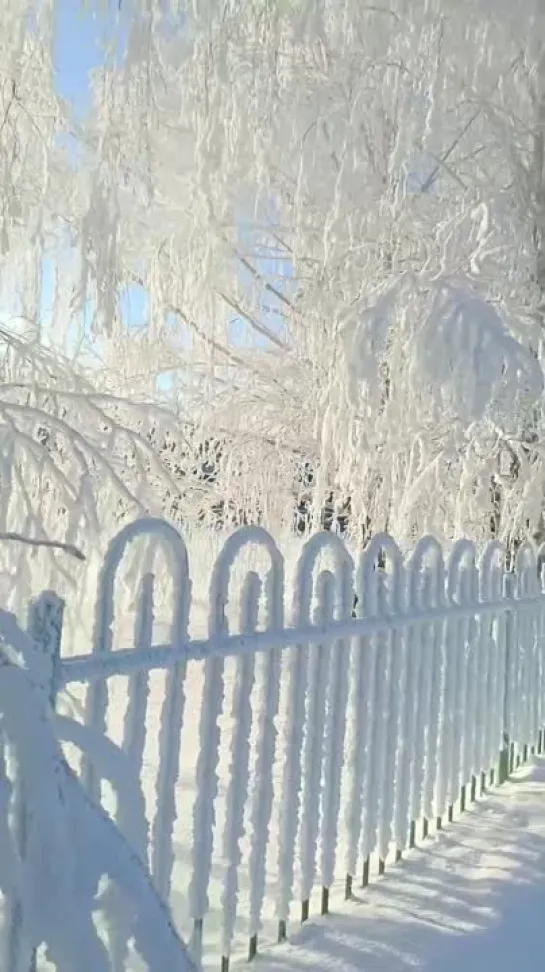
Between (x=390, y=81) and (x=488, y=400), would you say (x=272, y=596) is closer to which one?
(x=488, y=400)

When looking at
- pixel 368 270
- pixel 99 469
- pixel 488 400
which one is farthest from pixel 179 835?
pixel 368 270

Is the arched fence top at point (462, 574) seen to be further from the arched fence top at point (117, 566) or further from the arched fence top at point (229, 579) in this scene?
the arched fence top at point (117, 566)

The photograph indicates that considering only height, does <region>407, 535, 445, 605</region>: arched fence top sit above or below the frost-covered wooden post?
above

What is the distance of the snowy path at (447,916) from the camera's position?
2.90 meters

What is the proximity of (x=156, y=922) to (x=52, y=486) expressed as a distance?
356 cm

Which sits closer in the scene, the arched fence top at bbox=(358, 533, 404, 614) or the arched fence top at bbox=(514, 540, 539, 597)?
the arched fence top at bbox=(358, 533, 404, 614)

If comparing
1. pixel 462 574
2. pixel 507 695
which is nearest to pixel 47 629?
pixel 462 574

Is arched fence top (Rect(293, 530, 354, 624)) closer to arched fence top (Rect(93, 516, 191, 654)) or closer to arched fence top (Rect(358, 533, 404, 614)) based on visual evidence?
arched fence top (Rect(358, 533, 404, 614))

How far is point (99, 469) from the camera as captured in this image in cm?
498

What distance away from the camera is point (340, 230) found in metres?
7.06

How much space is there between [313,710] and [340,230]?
4.67 metres

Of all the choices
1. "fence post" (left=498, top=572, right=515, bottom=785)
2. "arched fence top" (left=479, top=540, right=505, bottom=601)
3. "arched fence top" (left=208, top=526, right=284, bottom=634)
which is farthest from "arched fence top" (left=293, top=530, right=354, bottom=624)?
"fence post" (left=498, top=572, right=515, bottom=785)

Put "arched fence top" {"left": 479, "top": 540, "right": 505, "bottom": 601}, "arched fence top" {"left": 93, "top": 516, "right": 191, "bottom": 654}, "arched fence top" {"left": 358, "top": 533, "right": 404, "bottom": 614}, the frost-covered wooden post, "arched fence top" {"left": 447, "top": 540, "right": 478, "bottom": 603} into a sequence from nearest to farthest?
the frost-covered wooden post → "arched fence top" {"left": 93, "top": 516, "right": 191, "bottom": 654} → "arched fence top" {"left": 358, "top": 533, "right": 404, "bottom": 614} → "arched fence top" {"left": 447, "top": 540, "right": 478, "bottom": 603} → "arched fence top" {"left": 479, "top": 540, "right": 505, "bottom": 601}

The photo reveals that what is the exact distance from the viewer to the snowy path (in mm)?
2898
